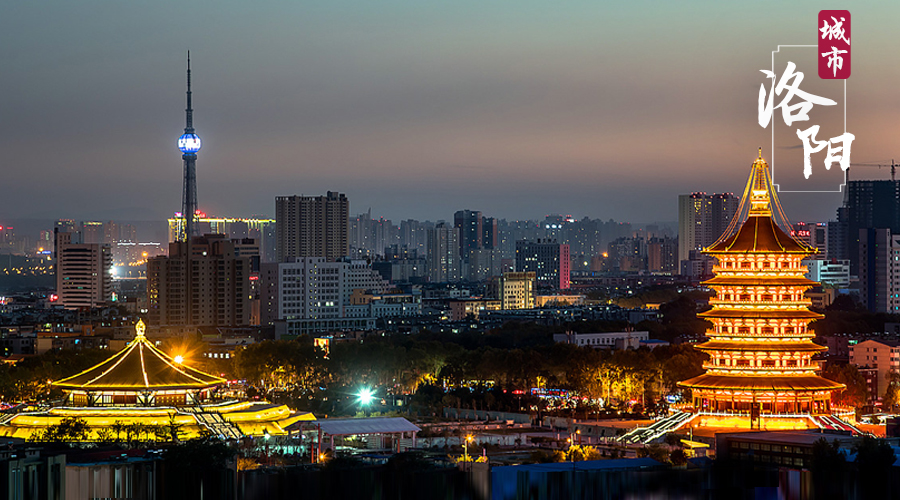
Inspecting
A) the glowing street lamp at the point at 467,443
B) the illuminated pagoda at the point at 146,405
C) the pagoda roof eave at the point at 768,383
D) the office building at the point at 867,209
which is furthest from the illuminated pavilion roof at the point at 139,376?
the office building at the point at 867,209

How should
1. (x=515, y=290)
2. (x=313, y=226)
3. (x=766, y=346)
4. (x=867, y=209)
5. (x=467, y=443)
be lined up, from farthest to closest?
(x=313, y=226) < (x=515, y=290) < (x=867, y=209) < (x=766, y=346) < (x=467, y=443)

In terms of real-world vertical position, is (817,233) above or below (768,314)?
above

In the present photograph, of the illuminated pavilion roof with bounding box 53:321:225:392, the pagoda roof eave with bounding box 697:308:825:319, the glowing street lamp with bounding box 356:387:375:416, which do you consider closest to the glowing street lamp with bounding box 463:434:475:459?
the illuminated pavilion roof with bounding box 53:321:225:392

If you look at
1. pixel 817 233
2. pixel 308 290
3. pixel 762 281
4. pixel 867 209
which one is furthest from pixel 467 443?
pixel 817 233

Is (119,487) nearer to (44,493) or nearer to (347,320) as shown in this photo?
(44,493)

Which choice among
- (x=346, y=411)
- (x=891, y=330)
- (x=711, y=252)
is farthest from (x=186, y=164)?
(x=711, y=252)

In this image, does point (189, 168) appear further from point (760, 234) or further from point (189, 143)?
point (760, 234)

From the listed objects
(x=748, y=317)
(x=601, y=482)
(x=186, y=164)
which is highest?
(x=186, y=164)
